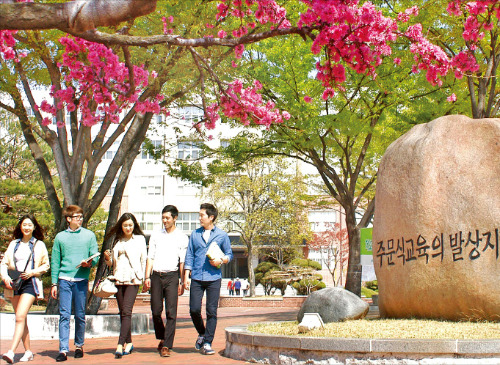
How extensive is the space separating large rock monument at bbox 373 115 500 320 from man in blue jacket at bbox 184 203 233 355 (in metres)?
2.65

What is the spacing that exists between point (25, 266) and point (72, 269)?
581mm

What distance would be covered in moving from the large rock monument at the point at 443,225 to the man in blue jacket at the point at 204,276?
2.65 meters

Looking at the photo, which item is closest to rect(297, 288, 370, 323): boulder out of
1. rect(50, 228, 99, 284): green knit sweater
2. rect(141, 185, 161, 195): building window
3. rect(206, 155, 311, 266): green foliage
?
rect(50, 228, 99, 284): green knit sweater

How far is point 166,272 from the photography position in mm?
8234

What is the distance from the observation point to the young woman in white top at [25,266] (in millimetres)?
7418

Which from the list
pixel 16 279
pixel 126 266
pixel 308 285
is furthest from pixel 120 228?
pixel 308 285

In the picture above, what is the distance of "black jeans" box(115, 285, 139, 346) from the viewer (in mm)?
7988

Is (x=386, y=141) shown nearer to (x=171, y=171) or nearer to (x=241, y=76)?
(x=241, y=76)

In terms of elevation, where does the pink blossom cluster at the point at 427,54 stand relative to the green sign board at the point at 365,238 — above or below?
above

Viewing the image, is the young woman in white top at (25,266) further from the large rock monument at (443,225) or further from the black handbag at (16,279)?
the large rock monument at (443,225)

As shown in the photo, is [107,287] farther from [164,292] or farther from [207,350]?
[207,350]

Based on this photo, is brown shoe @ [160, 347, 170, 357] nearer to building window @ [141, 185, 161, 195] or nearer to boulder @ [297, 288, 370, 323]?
boulder @ [297, 288, 370, 323]

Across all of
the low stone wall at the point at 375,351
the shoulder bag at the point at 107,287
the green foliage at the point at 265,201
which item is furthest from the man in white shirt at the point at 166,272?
the green foliage at the point at 265,201

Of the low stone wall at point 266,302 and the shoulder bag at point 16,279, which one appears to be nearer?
the shoulder bag at point 16,279
